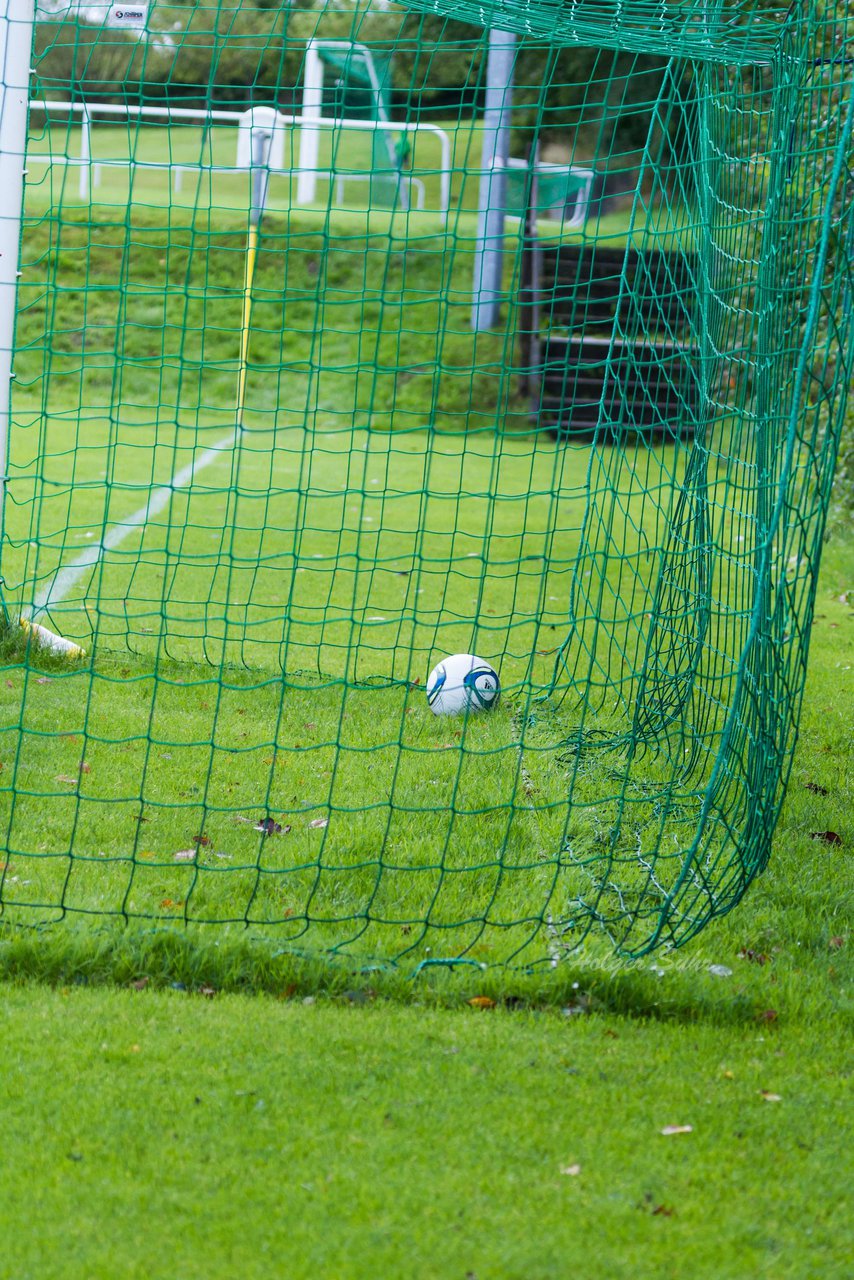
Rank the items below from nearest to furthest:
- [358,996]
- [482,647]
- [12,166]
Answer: [358,996] → [12,166] → [482,647]

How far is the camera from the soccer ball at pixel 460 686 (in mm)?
4910

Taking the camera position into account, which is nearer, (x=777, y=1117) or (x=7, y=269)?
(x=777, y=1117)

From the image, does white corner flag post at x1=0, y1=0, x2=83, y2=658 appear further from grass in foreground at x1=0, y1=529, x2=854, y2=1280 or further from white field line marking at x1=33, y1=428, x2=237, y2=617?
grass in foreground at x1=0, y1=529, x2=854, y2=1280

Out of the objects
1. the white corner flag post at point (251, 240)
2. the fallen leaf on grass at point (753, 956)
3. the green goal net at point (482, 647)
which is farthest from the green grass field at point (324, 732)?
the white corner flag post at point (251, 240)

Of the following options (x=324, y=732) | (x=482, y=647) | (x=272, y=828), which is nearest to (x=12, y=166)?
(x=324, y=732)

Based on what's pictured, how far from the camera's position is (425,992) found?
2.98 meters

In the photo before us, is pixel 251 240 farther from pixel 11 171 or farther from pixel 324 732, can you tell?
pixel 324 732

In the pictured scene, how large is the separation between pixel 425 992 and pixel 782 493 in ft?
4.60

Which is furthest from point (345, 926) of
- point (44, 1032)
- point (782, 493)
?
point (782, 493)

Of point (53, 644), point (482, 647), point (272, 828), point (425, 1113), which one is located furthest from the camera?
point (482, 647)

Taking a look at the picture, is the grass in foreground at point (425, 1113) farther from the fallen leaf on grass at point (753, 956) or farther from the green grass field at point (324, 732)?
the green grass field at point (324, 732)

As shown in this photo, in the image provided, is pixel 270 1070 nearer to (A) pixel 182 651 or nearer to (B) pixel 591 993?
(B) pixel 591 993

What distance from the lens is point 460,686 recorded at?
16.2 feet

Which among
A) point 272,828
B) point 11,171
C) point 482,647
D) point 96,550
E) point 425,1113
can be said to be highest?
point 11,171
